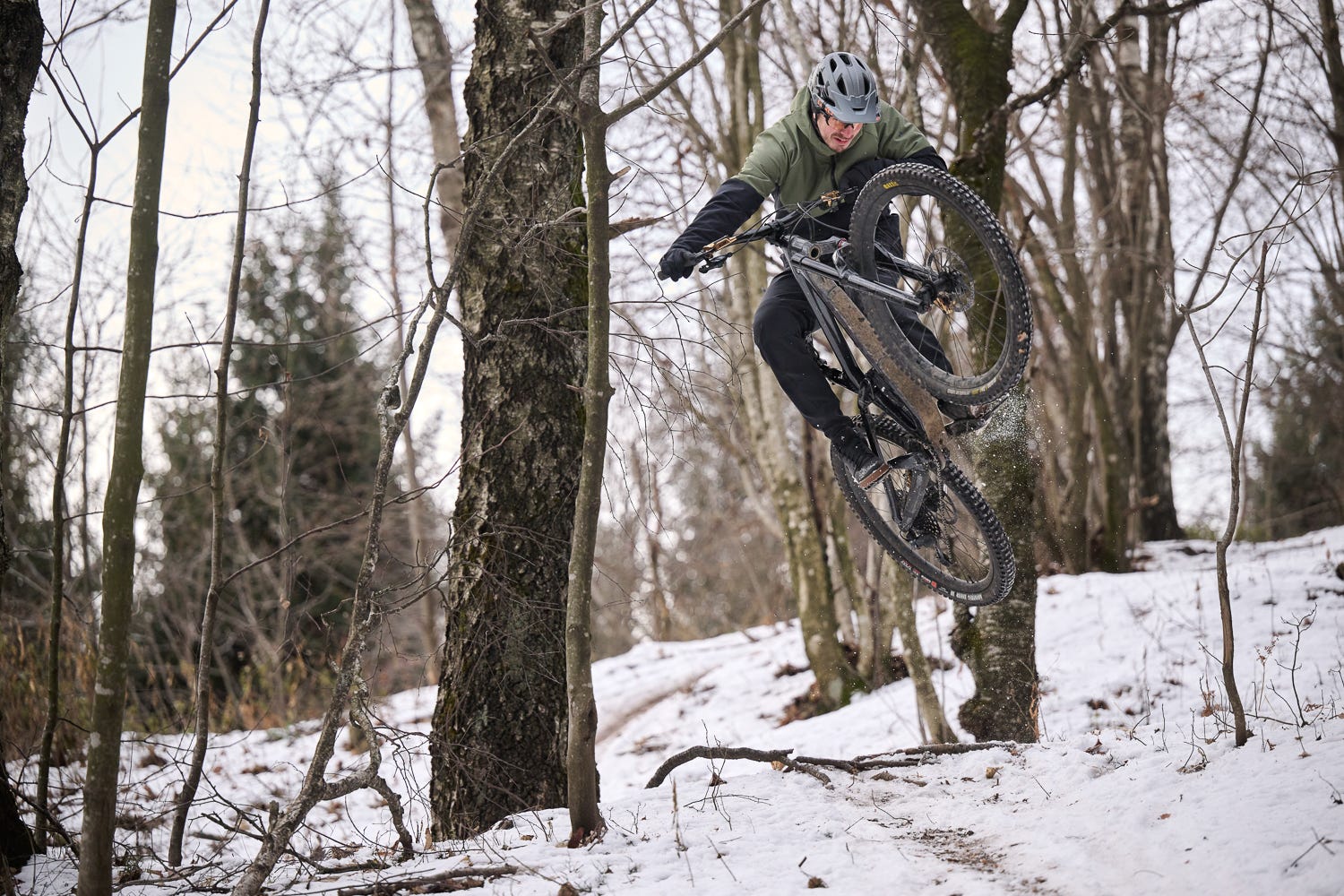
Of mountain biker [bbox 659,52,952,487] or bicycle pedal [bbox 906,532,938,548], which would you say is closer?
mountain biker [bbox 659,52,952,487]

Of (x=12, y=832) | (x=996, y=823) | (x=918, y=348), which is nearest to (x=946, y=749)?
(x=996, y=823)

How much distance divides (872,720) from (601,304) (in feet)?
18.0

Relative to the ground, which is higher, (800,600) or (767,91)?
(767,91)

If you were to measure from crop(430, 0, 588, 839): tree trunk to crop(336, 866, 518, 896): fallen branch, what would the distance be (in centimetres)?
96

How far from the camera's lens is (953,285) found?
405 centimetres

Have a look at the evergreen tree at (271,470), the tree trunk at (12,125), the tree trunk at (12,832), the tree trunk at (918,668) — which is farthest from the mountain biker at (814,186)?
the evergreen tree at (271,470)

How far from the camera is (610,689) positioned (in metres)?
10.0

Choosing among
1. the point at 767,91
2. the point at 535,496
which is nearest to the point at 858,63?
the point at 535,496

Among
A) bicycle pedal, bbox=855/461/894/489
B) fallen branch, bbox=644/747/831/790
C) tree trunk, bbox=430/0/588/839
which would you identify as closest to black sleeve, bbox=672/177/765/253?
tree trunk, bbox=430/0/588/839

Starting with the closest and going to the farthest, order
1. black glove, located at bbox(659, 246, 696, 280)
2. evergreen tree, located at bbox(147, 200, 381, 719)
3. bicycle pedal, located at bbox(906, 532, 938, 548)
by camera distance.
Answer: black glove, located at bbox(659, 246, 696, 280) → bicycle pedal, located at bbox(906, 532, 938, 548) → evergreen tree, located at bbox(147, 200, 381, 719)

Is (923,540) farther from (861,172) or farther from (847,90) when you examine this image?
(847,90)

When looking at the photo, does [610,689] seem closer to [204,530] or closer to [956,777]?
[956,777]

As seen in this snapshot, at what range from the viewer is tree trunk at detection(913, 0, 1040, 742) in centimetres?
531

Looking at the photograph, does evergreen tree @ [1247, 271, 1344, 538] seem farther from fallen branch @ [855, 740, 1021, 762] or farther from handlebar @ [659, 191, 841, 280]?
handlebar @ [659, 191, 841, 280]
